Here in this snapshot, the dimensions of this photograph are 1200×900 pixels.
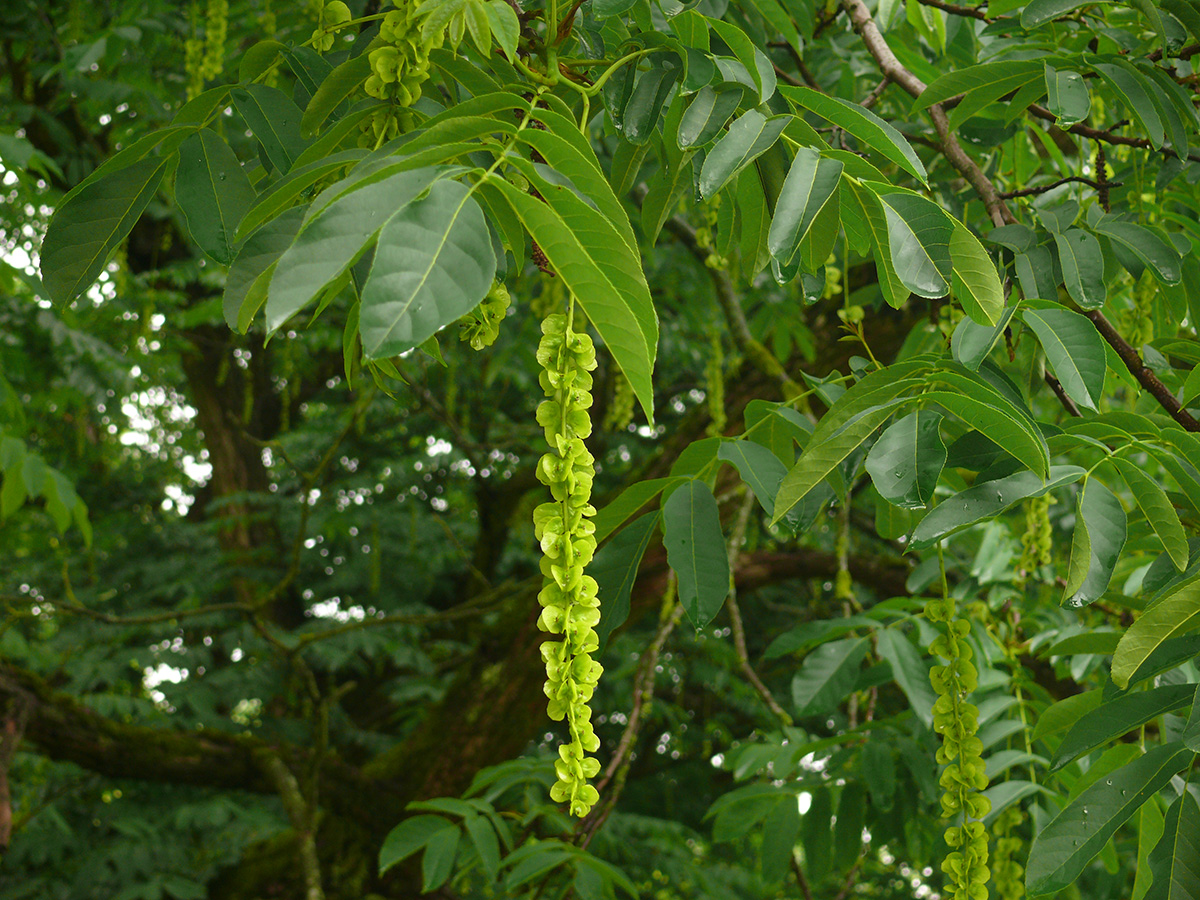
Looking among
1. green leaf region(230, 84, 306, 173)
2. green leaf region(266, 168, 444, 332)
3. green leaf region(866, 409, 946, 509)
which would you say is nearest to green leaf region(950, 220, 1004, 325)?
green leaf region(866, 409, 946, 509)

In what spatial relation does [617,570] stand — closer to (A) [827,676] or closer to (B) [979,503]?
(B) [979,503]

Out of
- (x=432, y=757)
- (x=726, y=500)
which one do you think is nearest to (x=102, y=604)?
(x=432, y=757)

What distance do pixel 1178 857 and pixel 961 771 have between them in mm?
233

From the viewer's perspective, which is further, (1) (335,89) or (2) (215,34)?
(2) (215,34)

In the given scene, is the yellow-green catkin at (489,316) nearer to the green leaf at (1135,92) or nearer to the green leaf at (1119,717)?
the green leaf at (1119,717)

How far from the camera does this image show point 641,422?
5070 mm

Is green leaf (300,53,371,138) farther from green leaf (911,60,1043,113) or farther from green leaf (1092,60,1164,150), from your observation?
green leaf (1092,60,1164,150)

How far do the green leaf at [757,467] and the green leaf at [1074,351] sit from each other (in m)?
0.37

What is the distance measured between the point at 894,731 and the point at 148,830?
328 centimetres

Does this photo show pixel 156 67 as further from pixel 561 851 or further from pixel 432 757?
pixel 561 851

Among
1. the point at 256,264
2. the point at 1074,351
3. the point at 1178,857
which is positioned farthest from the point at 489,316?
the point at 1178,857

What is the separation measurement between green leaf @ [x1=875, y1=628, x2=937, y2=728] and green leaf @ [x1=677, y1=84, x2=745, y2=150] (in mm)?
1226

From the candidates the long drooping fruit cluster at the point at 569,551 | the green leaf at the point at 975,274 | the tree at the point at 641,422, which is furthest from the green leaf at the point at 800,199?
the long drooping fruit cluster at the point at 569,551

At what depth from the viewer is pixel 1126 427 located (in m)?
1.17
